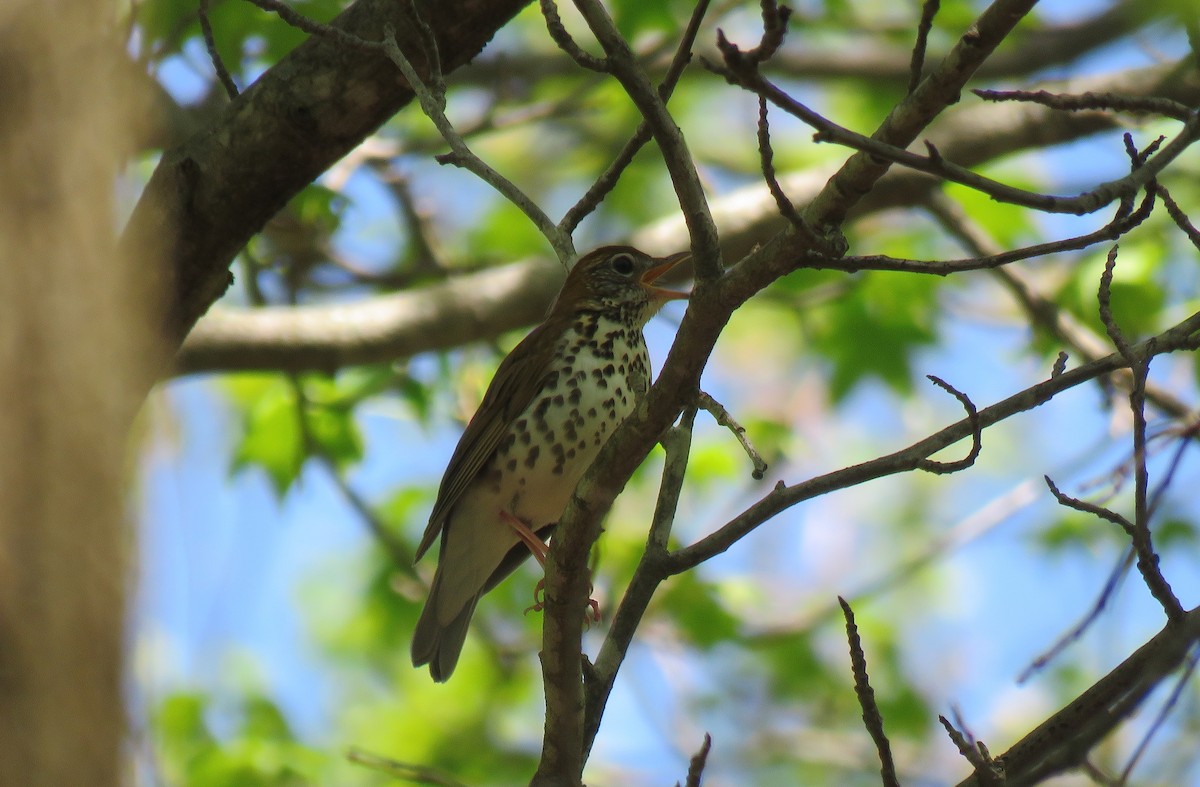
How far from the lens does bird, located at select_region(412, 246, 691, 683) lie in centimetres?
523

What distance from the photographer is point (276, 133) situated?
3971mm

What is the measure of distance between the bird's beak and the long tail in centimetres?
155

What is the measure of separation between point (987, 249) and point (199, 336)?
415cm

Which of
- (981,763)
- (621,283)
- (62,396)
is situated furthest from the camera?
(621,283)

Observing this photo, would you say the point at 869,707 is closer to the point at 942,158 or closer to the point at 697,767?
the point at 697,767

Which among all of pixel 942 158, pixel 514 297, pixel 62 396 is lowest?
pixel 62 396

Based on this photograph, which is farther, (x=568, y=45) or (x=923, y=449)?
(x=568, y=45)

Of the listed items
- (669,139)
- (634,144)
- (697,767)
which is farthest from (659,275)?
(697,767)

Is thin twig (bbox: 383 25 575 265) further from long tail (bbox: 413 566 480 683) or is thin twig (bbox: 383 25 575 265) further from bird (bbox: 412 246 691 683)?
long tail (bbox: 413 566 480 683)

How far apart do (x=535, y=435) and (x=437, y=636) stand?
1.09m

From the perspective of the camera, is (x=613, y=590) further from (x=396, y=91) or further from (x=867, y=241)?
(x=396, y=91)

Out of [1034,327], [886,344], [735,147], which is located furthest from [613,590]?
[735,147]

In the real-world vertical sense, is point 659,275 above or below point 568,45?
above

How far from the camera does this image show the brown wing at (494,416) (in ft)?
17.6
